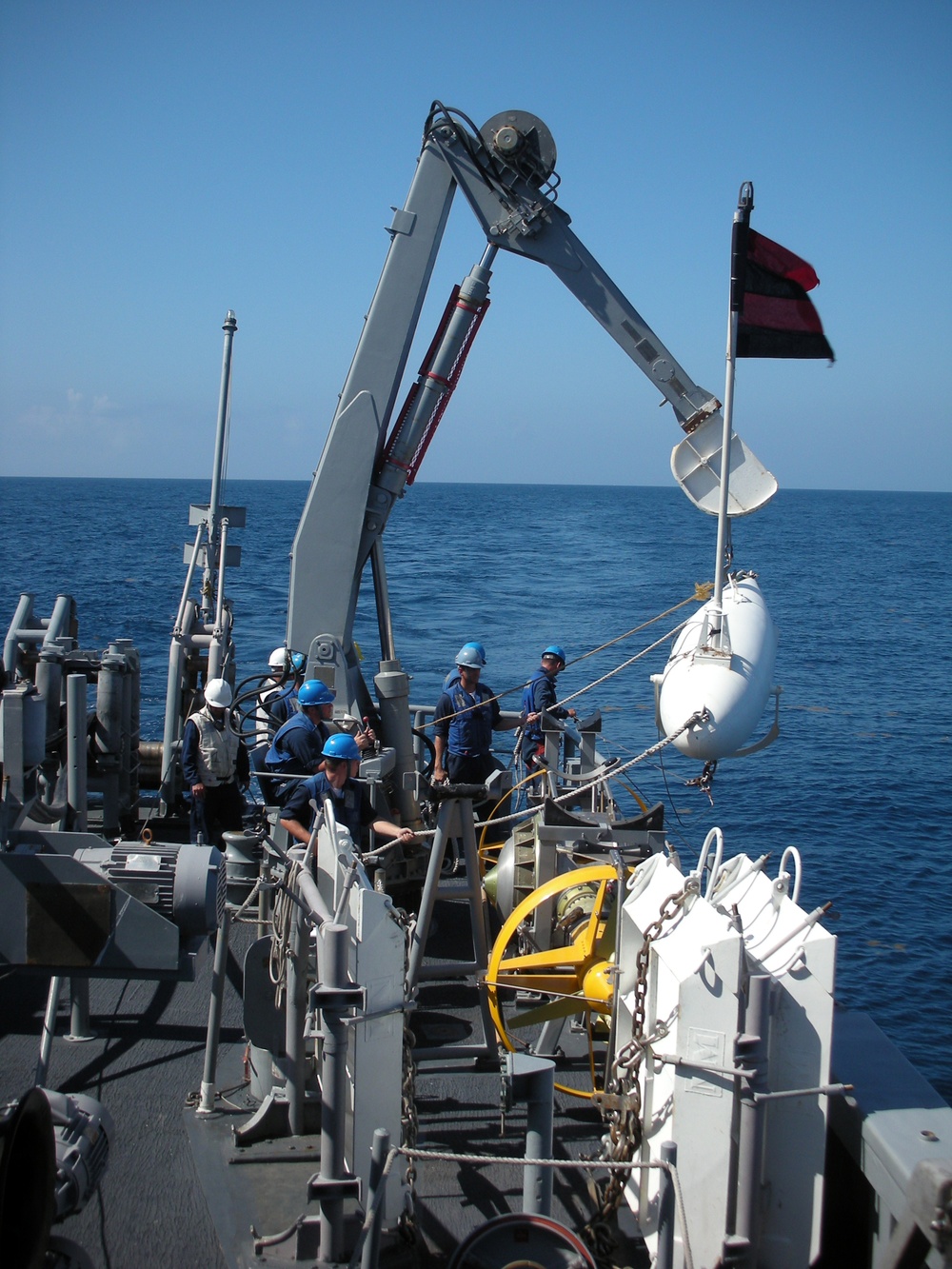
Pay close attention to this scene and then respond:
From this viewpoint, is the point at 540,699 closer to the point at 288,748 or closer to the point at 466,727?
the point at 466,727

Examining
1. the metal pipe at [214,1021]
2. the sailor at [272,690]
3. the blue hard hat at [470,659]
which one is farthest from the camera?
the blue hard hat at [470,659]

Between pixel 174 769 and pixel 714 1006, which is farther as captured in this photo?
pixel 174 769

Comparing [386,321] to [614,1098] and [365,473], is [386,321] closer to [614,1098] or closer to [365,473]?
[365,473]

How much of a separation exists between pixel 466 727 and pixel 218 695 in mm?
2252

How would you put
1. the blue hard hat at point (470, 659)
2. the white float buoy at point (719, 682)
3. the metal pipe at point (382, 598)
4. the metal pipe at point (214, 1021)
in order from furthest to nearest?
the blue hard hat at point (470, 659) < the metal pipe at point (382, 598) < the white float buoy at point (719, 682) < the metal pipe at point (214, 1021)

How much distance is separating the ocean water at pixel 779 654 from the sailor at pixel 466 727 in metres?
1.17

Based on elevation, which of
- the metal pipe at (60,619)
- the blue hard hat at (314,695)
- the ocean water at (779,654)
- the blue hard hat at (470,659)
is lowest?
the ocean water at (779,654)

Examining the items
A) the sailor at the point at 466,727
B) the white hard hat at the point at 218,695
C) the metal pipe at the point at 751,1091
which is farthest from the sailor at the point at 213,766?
the metal pipe at the point at 751,1091

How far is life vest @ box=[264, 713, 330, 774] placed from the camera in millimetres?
7586

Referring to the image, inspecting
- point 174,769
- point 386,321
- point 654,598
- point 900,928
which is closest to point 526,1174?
point 386,321

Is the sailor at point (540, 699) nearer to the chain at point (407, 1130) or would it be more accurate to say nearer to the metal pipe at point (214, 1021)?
the metal pipe at point (214, 1021)

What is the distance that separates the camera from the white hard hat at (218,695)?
26.3 ft

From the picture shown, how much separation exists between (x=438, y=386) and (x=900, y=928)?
1021cm

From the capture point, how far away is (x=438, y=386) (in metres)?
8.41
